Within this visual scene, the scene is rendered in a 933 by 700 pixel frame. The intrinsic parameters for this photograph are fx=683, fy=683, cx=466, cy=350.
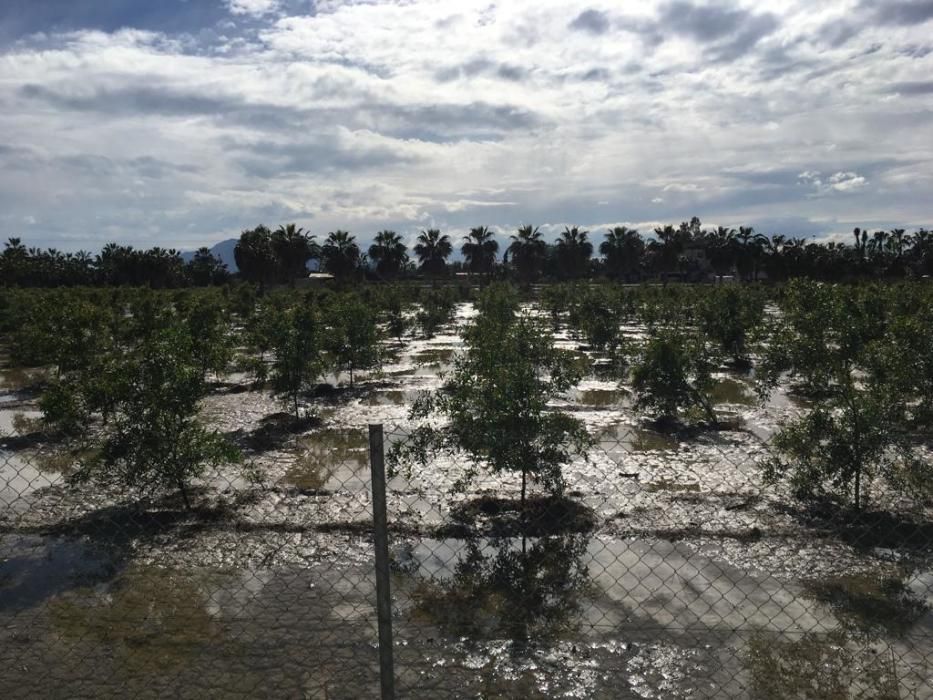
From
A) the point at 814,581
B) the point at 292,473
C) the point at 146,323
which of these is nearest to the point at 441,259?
the point at 146,323

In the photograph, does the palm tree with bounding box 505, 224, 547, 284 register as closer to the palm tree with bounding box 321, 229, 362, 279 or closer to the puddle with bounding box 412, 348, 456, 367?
the palm tree with bounding box 321, 229, 362, 279

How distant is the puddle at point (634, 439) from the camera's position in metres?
14.0

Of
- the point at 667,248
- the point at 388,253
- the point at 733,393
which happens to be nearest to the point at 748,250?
the point at 667,248

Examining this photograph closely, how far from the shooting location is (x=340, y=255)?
2852 inches

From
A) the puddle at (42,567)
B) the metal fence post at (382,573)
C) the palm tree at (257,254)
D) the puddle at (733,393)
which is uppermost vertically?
the palm tree at (257,254)

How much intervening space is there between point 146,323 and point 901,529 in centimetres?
2379

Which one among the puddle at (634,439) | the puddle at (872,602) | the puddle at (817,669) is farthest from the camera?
the puddle at (634,439)

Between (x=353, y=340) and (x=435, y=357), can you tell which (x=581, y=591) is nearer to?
(x=353, y=340)

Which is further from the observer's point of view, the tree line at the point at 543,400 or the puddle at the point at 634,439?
the puddle at the point at 634,439

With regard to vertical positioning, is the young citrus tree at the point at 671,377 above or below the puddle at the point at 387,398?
above

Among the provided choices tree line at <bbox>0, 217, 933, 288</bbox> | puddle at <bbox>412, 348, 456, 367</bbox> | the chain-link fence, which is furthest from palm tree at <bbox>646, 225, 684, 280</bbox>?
the chain-link fence

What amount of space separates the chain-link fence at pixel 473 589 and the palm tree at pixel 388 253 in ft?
220

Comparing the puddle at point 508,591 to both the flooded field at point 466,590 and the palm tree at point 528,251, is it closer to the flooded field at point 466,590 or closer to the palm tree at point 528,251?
the flooded field at point 466,590

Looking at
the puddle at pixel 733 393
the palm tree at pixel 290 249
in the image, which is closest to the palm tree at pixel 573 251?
the palm tree at pixel 290 249
